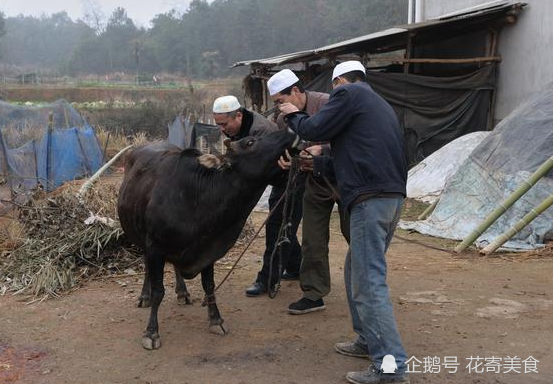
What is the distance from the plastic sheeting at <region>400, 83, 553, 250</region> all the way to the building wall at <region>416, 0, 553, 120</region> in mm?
2245

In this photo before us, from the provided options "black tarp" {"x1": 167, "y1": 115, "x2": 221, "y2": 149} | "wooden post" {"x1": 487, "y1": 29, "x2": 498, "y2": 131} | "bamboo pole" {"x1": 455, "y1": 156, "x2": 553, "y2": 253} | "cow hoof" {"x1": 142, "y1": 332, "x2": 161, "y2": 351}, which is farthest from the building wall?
"cow hoof" {"x1": 142, "y1": 332, "x2": 161, "y2": 351}

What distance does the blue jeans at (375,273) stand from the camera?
3398 mm

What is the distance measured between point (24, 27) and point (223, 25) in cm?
7356

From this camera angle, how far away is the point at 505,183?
A: 7.49m

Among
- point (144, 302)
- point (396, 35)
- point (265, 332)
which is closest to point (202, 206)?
point (265, 332)

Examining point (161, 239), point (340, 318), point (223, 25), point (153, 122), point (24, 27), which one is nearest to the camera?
point (161, 239)

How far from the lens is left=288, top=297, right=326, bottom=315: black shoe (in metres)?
4.81

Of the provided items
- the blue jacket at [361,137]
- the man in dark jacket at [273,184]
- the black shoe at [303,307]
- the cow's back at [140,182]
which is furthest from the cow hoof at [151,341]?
the blue jacket at [361,137]

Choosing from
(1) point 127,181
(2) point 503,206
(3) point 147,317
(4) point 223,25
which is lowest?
(3) point 147,317

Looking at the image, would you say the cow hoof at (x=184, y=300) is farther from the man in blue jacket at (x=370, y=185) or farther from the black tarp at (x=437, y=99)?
the black tarp at (x=437, y=99)

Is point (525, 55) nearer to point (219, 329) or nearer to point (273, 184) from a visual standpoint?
point (273, 184)

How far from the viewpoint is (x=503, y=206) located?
261 inches

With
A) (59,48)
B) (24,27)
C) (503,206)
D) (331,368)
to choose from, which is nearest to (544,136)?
(503,206)

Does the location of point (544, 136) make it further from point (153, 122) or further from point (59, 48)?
point (59, 48)
